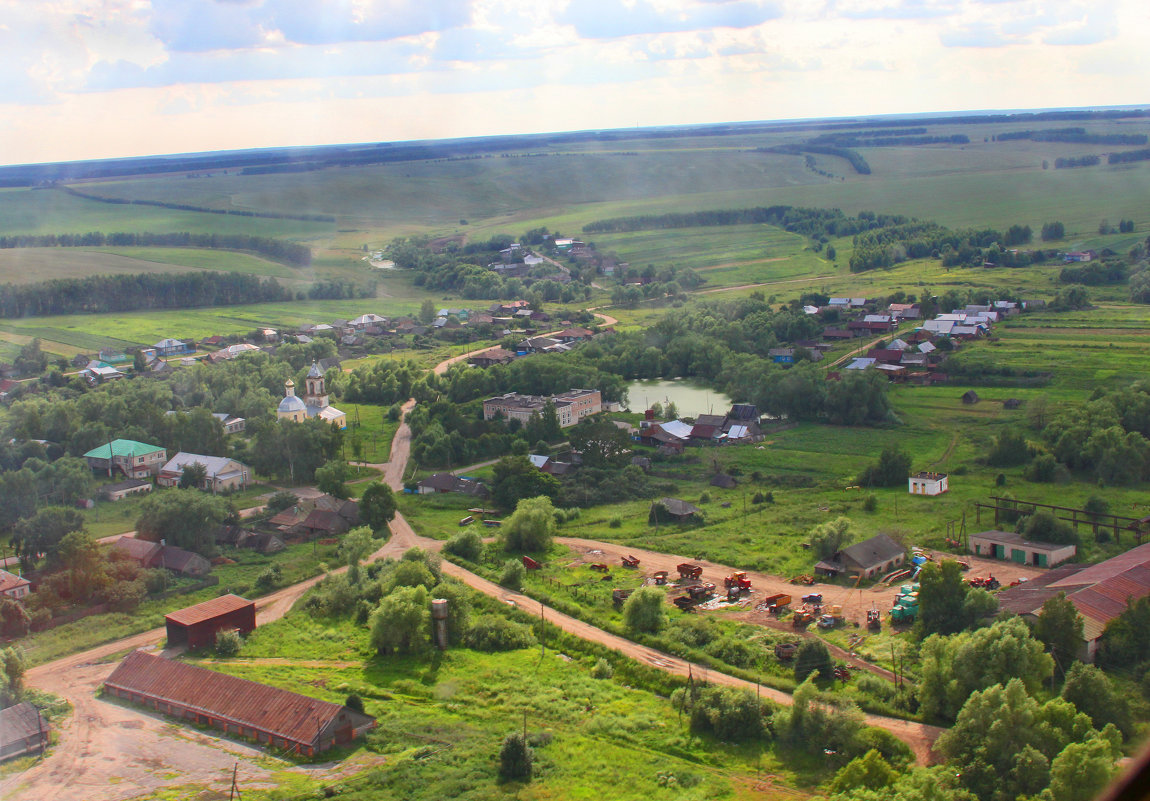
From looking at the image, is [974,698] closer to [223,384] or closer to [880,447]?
[880,447]

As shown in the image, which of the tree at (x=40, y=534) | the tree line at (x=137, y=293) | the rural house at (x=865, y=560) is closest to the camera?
the rural house at (x=865, y=560)

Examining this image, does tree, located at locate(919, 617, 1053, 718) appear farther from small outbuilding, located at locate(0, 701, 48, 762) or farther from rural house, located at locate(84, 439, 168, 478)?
rural house, located at locate(84, 439, 168, 478)

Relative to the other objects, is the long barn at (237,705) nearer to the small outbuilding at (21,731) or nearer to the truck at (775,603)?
the small outbuilding at (21,731)

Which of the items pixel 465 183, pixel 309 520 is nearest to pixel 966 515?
pixel 309 520

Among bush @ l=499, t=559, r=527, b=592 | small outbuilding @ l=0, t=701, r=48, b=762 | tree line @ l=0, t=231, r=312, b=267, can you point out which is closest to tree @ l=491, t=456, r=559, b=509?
bush @ l=499, t=559, r=527, b=592

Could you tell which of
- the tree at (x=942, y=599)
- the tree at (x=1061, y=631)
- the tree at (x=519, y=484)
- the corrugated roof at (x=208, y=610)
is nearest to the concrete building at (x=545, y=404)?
the tree at (x=519, y=484)

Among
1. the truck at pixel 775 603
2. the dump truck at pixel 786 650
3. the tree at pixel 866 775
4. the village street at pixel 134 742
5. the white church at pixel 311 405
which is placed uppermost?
the white church at pixel 311 405
